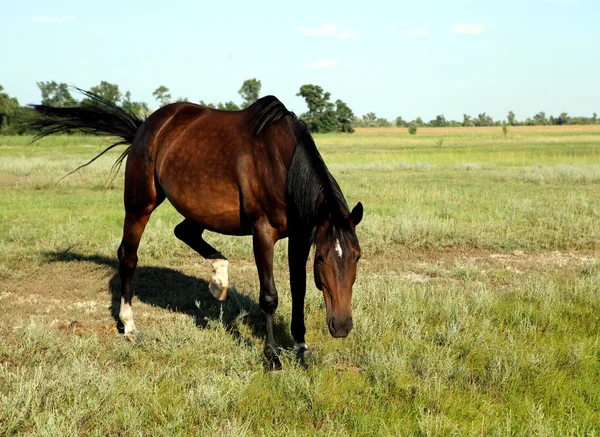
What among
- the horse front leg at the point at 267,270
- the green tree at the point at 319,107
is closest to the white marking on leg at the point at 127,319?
the horse front leg at the point at 267,270

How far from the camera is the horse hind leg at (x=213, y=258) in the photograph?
6.06 metres

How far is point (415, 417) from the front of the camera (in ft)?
12.0

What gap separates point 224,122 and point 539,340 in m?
3.64

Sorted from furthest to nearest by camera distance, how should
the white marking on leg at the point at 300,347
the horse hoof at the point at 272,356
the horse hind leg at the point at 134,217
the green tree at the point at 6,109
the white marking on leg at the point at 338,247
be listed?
1. the green tree at the point at 6,109
2. the horse hind leg at the point at 134,217
3. the white marking on leg at the point at 300,347
4. the horse hoof at the point at 272,356
5. the white marking on leg at the point at 338,247

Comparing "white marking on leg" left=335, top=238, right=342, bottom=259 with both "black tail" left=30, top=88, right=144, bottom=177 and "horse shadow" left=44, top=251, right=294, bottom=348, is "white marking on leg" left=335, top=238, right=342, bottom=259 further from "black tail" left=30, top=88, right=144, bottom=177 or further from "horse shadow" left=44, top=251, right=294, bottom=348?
"black tail" left=30, top=88, right=144, bottom=177

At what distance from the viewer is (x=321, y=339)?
5.31 metres

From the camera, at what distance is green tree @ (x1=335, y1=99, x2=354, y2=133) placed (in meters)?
88.6

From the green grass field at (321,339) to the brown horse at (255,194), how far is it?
0.56 metres

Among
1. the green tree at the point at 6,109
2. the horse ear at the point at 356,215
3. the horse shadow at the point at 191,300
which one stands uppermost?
the green tree at the point at 6,109

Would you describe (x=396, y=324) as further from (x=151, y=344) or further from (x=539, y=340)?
(x=151, y=344)

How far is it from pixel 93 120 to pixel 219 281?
2.83m

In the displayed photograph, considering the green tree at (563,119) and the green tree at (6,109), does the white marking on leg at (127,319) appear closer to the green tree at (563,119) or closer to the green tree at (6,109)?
the green tree at (6,109)

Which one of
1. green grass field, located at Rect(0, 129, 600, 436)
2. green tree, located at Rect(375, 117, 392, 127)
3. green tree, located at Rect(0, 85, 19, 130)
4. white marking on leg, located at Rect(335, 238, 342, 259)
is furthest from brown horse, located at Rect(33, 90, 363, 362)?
green tree, located at Rect(375, 117, 392, 127)

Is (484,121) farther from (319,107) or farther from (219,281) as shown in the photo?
(219,281)
